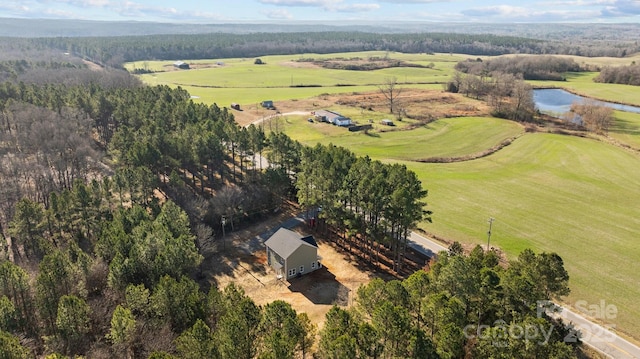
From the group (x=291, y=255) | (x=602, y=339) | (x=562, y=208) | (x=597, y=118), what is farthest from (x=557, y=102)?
(x=291, y=255)

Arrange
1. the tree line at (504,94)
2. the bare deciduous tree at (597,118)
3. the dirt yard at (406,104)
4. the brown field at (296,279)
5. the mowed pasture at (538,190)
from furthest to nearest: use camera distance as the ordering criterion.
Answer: the dirt yard at (406,104)
the tree line at (504,94)
the bare deciduous tree at (597,118)
the mowed pasture at (538,190)
the brown field at (296,279)

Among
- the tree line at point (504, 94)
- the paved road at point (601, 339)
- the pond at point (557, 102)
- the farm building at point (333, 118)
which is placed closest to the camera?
the paved road at point (601, 339)

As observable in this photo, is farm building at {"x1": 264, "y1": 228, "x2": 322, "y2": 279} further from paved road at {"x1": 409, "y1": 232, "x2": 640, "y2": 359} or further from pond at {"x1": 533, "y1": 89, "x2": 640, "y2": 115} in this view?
pond at {"x1": 533, "y1": 89, "x2": 640, "y2": 115}

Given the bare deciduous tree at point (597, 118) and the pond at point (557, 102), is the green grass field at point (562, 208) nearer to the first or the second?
the bare deciduous tree at point (597, 118)

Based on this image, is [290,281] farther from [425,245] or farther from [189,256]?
[425,245]

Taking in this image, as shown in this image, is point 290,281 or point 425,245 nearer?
point 290,281

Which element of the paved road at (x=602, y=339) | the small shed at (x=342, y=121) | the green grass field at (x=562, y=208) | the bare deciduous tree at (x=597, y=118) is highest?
the bare deciduous tree at (x=597, y=118)

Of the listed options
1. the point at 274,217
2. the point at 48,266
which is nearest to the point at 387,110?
the point at 274,217

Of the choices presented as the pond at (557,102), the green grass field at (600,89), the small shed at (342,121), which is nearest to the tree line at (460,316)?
the small shed at (342,121)
